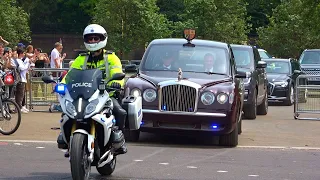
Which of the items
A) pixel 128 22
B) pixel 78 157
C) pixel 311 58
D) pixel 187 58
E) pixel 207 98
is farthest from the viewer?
pixel 128 22

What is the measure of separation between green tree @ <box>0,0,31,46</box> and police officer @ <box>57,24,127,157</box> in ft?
155

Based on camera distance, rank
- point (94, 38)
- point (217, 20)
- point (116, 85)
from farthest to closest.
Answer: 1. point (217, 20)
2. point (94, 38)
3. point (116, 85)

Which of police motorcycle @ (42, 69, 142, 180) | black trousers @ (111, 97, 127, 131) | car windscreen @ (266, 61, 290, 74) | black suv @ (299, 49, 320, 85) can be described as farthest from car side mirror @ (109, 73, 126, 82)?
black suv @ (299, 49, 320, 85)

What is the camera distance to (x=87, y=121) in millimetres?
8922

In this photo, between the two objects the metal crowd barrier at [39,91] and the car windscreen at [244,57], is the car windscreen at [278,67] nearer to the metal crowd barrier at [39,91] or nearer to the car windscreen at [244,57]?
the car windscreen at [244,57]

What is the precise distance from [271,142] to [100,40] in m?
5.96

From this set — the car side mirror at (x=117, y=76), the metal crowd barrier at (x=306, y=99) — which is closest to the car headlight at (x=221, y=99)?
the car side mirror at (x=117, y=76)

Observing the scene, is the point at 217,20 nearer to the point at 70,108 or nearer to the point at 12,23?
the point at 12,23

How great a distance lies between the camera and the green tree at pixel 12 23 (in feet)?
186

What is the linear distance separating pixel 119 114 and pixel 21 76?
10.6 metres

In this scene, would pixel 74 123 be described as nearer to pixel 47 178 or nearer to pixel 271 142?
pixel 47 178

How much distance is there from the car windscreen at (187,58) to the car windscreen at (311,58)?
61.3ft

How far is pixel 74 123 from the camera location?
9047 millimetres

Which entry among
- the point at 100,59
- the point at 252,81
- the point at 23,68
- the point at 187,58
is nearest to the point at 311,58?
the point at 252,81
